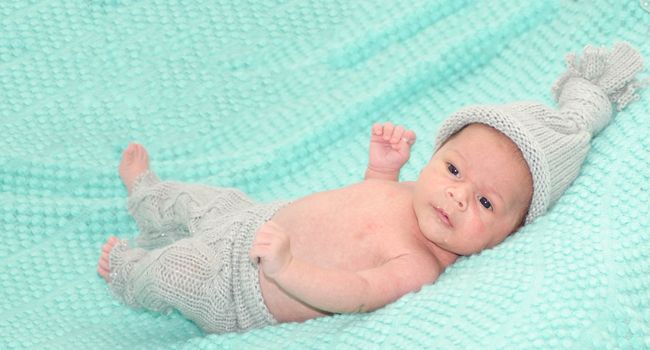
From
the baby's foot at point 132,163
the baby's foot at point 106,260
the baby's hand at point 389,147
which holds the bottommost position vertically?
the baby's foot at point 106,260

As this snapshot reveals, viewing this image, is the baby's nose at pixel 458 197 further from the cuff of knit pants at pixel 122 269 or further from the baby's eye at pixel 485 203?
the cuff of knit pants at pixel 122 269

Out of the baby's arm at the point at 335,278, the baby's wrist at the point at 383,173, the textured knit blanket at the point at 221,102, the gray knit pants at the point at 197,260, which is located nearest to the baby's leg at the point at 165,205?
the gray knit pants at the point at 197,260

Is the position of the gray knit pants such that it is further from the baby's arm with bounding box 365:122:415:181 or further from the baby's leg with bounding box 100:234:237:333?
the baby's arm with bounding box 365:122:415:181

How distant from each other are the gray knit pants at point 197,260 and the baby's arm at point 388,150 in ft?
0.61

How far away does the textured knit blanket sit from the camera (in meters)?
1.63

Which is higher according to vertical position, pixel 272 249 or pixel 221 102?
pixel 221 102

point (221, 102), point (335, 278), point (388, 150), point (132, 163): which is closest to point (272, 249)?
point (335, 278)

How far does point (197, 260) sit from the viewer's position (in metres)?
1.51

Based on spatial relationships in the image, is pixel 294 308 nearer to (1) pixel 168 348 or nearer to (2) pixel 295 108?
(1) pixel 168 348

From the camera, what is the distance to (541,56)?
1916mm

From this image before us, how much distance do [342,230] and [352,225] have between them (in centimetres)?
2

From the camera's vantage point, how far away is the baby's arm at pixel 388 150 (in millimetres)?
1630

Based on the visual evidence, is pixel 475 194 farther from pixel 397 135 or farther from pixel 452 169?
pixel 397 135

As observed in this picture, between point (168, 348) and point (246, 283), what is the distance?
163 millimetres
